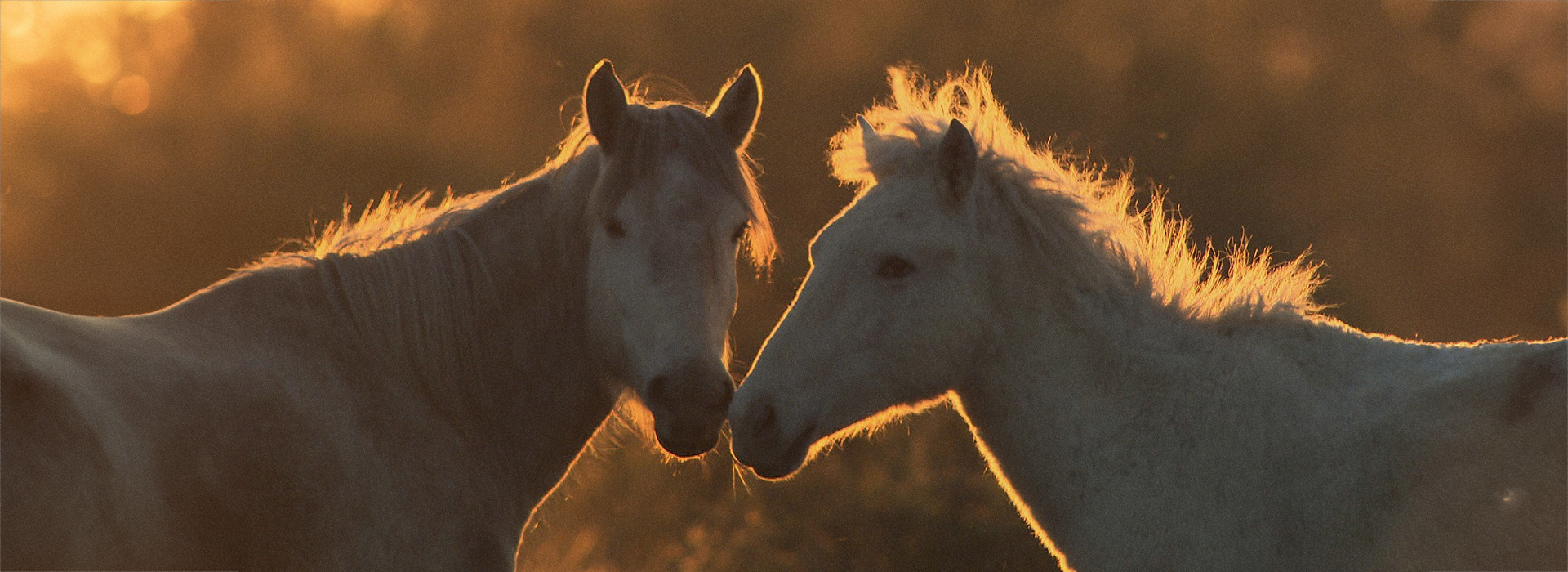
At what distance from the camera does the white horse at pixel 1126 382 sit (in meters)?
3.11

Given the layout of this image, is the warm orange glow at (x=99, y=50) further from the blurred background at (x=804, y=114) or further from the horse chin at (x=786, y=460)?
the horse chin at (x=786, y=460)

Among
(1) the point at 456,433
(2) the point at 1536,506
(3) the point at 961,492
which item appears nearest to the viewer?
(2) the point at 1536,506

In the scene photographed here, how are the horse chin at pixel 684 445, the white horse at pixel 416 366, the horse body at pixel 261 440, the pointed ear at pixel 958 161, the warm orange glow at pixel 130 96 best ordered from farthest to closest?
the warm orange glow at pixel 130 96
the horse chin at pixel 684 445
the pointed ear at pixel 958 161
the white horse at pixel 416 366
the horse body at pixel 261 440

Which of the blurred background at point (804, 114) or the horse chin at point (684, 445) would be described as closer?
the horse chin at point (684, 445)

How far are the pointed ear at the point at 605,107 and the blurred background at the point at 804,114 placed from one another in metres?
8.89

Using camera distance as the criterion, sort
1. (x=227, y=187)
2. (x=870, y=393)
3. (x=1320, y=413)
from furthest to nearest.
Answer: (x=227, y=187) → (x=870, y=393) → (x=1320, y=413)

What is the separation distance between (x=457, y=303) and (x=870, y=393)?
56.0 inches

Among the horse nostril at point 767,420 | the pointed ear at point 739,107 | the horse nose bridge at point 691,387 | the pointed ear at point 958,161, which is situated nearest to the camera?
the pointed ear at point 958,161

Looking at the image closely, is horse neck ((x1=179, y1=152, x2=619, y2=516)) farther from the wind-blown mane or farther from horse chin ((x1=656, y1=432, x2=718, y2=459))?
horse chin ((x1=656, y1=432, x2=718, y2=459))

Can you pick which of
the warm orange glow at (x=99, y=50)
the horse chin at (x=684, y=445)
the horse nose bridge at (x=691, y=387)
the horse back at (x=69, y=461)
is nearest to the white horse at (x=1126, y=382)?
the horse nose bridge at (x=691, y=387)

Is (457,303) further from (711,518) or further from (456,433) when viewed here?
(711,518)

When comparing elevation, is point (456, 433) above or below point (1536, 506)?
above

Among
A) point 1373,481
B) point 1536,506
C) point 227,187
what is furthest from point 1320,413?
point 227,187

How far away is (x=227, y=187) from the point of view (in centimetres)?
1659
